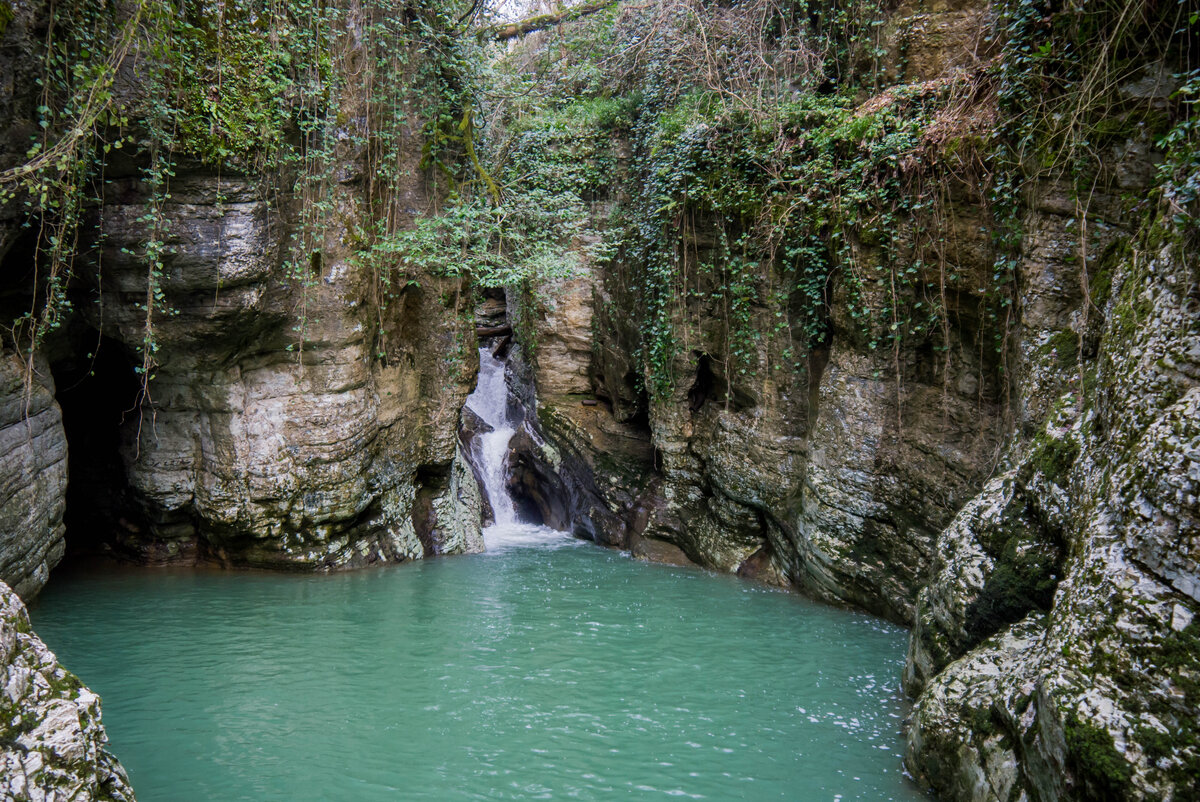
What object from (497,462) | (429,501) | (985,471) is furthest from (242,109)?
(985,471)

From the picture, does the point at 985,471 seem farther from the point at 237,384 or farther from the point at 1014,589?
the point at 237,384

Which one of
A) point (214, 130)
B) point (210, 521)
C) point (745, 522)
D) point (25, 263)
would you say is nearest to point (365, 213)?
point (214, 130)

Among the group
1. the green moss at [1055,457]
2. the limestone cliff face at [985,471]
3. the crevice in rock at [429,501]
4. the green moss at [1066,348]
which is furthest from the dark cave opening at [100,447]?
the green moss at [1066,348]

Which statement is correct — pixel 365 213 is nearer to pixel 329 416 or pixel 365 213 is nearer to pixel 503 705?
pixel 329 416

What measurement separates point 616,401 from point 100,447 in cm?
746

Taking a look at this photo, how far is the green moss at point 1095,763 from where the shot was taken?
255cm

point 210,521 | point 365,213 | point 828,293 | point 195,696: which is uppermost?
point 365,213

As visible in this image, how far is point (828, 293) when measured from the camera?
27.3ft

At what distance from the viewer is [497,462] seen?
1388 cm

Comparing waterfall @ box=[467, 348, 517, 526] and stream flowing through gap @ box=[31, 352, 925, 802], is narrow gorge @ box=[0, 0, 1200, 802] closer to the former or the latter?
stream flowing through gap @ box=[31, 352, 925, 802]

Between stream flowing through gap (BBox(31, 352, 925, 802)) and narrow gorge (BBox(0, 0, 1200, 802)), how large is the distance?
0.04 m

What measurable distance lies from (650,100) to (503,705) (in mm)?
9901

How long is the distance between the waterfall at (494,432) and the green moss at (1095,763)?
1056 cm

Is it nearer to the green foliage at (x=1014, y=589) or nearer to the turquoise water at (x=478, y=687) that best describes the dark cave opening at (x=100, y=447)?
the turquoise water at (x=478, y=687)
